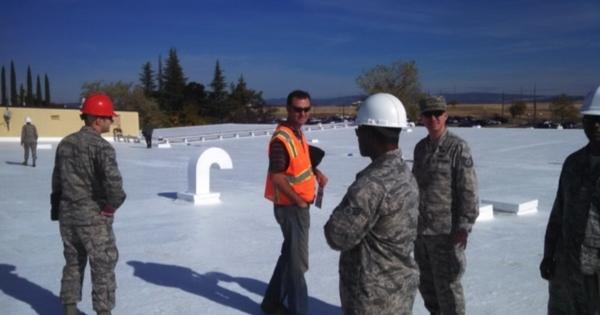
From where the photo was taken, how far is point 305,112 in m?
4.34

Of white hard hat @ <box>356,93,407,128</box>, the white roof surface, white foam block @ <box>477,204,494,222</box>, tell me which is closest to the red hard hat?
the white roof surface

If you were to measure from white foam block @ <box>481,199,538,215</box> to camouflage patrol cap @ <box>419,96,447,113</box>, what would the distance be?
5.11 meters

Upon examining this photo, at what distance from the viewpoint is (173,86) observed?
77.2 meters

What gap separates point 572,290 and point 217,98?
76298 millimetres

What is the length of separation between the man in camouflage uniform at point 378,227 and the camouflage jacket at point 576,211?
1004 millimetres

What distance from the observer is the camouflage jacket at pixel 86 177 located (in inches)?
155

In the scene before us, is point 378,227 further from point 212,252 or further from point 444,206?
point 212,252

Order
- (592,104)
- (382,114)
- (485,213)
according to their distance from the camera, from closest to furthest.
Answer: (382,114), (592,104), (485,213)

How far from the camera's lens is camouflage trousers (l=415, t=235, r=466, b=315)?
380 cm

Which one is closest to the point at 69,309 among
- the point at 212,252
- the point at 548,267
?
the point at 212,252

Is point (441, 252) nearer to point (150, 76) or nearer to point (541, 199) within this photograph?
point (541, 199)

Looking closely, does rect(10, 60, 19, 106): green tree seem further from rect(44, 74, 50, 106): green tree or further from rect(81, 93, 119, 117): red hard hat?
rect(81, 93, 119, 117): red hard hat

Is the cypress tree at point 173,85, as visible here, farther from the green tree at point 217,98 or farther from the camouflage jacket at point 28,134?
A: the camouflage jacket at point 28,134

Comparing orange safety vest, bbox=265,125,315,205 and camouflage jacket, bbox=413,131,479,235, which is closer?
camouflage jacket, bbox=413,131,479,235
